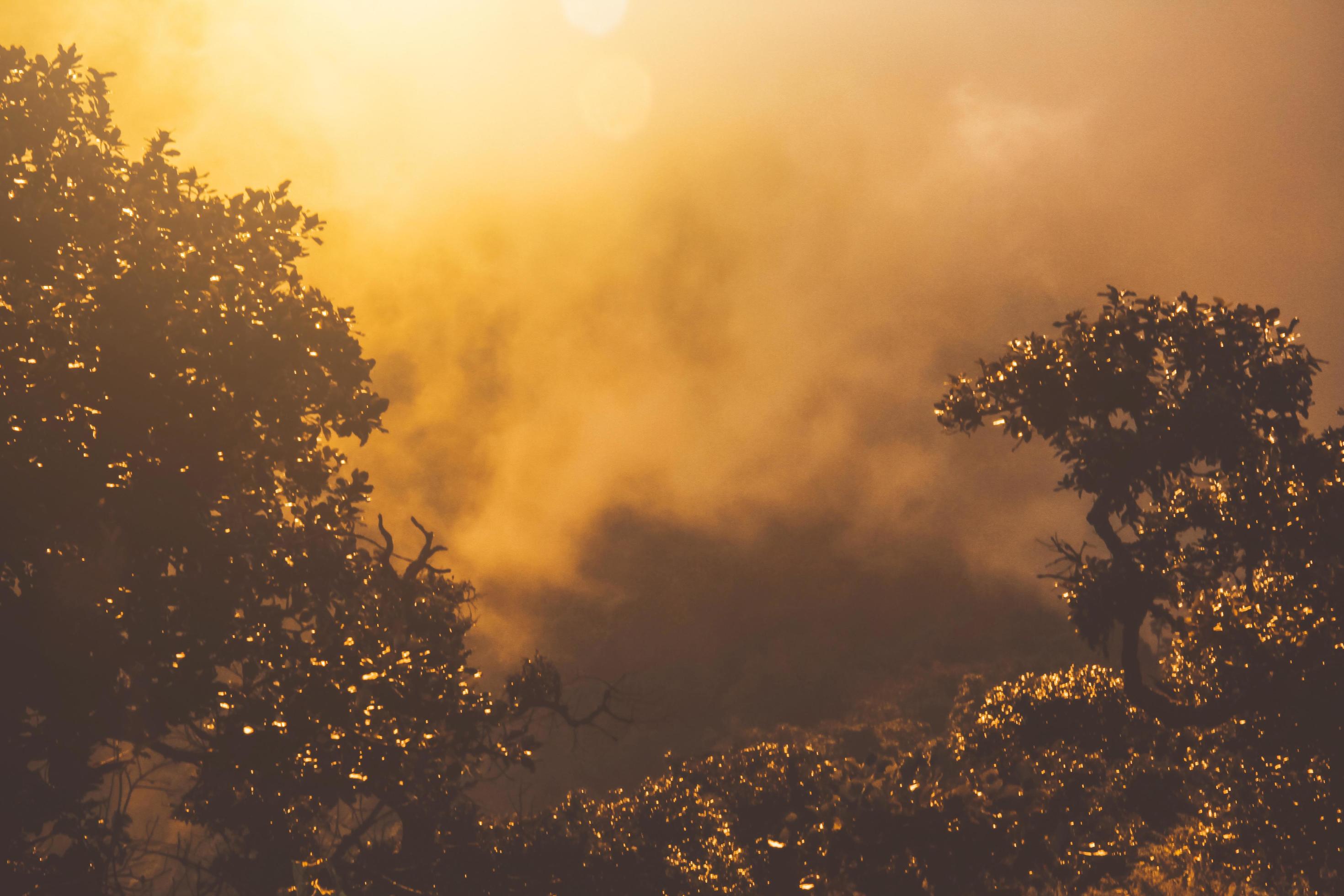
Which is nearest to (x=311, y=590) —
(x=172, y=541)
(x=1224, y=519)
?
(x=172, y=541)

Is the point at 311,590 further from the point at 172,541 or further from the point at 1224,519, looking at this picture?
the point at 1224,519

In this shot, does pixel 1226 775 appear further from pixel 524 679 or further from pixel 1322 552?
pixel 524 679

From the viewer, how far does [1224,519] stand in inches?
618

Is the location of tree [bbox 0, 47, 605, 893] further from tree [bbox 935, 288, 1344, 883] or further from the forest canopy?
tree [bbox 935, 288, 1344, 883]

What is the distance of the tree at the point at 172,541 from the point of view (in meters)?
9.93

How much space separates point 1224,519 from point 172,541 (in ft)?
63.7

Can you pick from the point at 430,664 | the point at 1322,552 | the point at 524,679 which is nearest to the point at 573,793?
the point at 524,679

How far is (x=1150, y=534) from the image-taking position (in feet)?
51.9

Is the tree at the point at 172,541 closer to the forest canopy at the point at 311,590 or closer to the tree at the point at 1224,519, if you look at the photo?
the forest canopy at the point at 311,590

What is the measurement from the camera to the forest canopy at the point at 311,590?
927cm

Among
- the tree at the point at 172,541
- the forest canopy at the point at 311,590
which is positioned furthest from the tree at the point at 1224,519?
the tree at the point at 172,541

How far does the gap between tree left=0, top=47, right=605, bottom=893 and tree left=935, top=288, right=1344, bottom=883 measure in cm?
1382

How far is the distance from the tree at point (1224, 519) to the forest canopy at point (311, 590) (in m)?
0.06

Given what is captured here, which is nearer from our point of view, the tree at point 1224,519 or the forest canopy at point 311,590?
the forest canopy at point 311,590
